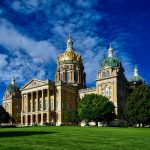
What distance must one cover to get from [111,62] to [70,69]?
22.0 metres

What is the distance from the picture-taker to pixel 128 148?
2267 cm

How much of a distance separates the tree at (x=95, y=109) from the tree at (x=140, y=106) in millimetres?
9299

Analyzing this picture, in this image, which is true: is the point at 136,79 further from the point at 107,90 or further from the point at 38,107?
the point at 38,107

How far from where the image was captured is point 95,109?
9300cm

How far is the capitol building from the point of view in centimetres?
11175

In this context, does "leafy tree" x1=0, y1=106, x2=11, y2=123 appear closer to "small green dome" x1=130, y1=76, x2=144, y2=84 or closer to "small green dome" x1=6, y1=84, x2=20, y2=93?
"small green dome" x1=6, y1=84, x2=20, y2=93

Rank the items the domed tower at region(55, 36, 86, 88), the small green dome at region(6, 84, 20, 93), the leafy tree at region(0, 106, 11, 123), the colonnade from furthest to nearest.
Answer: the small green dome at region(6, 84, 20, 93) < the domed tower at region(55, 36, 86, 88) < the leafy tree at region(0, 106, 11, 123) < the colonnade

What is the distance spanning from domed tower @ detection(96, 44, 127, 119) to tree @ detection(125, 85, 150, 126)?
67.9 feet

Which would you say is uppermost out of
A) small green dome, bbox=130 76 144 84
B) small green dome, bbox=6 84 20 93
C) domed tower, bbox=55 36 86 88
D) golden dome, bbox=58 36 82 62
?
golden dome, bbox=58 36 82 62

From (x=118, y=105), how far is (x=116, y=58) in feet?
59.5

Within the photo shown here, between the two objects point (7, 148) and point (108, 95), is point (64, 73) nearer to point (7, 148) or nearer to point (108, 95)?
point (108, 95)

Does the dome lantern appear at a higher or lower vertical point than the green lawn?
higher

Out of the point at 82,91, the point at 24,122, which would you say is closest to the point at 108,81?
the point at 82,91

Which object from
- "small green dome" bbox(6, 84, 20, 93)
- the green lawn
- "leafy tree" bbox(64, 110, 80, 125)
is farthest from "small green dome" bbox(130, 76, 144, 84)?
the green lawn
